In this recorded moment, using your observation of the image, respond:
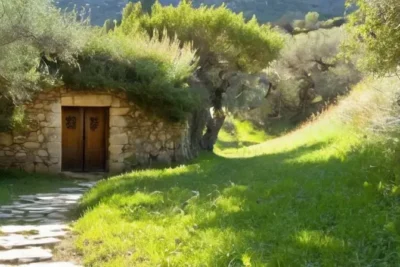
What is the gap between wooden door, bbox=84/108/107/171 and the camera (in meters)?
14.0

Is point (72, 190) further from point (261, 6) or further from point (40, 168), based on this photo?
point (261, 6)

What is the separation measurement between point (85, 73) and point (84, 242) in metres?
8.28

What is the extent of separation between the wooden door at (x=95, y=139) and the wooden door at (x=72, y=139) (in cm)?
16

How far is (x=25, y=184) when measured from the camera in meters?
10.9

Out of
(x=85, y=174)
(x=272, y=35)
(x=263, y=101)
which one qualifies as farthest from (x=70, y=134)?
(x=263, y=101)

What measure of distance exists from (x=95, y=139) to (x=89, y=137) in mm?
164

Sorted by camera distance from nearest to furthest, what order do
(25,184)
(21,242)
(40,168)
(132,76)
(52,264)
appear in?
(52,264), (21,242), (25,184), (40,168), (132,76)

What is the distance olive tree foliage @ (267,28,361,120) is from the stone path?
23.2 metres

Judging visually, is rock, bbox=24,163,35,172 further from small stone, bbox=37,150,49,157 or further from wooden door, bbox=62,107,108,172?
wooden door, bbox=62,107,108,172

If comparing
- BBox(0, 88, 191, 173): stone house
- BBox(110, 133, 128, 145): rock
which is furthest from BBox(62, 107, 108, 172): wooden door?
BBox(110, 133, 128, 145): rock

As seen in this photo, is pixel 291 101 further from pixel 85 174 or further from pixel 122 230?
pixel 122 230

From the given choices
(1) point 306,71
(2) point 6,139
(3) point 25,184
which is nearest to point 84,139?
(2) point 6,139

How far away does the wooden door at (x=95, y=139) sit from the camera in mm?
13992

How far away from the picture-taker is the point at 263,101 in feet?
106
